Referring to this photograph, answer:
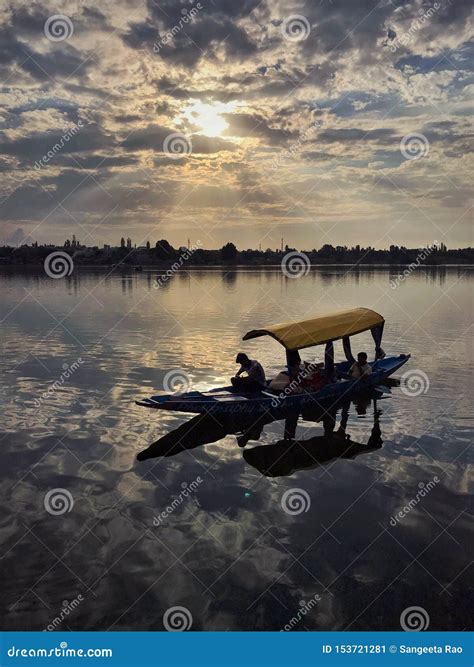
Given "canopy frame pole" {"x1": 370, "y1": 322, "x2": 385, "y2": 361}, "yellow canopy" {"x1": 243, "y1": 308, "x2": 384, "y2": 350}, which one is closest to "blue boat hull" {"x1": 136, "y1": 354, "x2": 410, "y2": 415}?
"yellow canopy" {"x1": 243, "y1": 308, "x2": 384, "y2": 350}

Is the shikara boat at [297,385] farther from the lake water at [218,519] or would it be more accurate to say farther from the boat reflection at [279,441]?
the lake water at [218,519]

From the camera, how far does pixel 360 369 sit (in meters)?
19.9

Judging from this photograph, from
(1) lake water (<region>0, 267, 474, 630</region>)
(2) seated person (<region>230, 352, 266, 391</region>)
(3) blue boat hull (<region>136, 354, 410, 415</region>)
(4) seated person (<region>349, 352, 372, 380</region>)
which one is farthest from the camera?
(4) seated person (<region>349, 352, 372, 380</region>)

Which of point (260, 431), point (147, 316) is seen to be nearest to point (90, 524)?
point (260, 431)

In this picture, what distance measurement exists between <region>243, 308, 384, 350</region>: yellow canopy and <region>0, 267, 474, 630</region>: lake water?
267 centimetres

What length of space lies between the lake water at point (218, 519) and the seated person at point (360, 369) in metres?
1.37

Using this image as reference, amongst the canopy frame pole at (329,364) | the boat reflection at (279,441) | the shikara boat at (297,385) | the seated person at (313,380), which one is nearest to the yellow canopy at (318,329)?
the shikara boat at (297,385)

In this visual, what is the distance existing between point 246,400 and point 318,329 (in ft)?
13.5

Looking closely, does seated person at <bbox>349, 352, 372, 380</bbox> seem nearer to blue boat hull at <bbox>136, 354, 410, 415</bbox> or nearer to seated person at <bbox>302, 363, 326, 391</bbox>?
blue boat hull at <bbox>136, 354, 410, 415</bbox>

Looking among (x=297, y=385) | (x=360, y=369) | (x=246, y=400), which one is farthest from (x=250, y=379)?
(x=360, y=369)

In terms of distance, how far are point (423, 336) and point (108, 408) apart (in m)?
21.3

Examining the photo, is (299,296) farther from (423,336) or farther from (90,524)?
(90,524)

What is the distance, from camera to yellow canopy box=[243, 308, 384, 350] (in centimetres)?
1753

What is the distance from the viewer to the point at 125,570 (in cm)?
883
